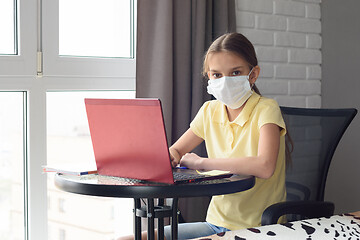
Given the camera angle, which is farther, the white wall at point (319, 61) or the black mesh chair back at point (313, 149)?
the white wall at point (319, 61)

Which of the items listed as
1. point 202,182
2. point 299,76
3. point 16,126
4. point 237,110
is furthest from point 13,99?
point 299,76

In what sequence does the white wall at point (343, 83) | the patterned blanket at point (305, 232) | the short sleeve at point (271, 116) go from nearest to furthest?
the patterned blanket at point (305, 232)
the short sleeve at point (271, 116)
the white wall at point (343, 83)

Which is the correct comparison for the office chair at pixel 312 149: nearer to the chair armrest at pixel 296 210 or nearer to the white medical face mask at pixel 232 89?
the chair armrest at pixel 296 210

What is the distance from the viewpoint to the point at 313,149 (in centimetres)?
193

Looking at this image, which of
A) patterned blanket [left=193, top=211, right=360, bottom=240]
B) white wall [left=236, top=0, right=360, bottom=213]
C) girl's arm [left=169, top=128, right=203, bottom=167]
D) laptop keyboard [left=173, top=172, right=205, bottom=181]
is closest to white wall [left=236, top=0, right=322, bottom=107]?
white wall [left=236, top=0, right=360, bottom=213]

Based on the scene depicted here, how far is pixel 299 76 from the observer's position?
9.61 feet

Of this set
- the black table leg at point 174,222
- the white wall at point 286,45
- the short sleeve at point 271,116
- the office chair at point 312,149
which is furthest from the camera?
the white wall at point 286,45

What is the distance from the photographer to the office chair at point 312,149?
6.21ft

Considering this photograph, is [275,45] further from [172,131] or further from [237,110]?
[237,110]

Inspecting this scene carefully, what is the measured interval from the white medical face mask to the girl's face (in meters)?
0.02

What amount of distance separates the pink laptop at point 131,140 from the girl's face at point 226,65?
47 cm

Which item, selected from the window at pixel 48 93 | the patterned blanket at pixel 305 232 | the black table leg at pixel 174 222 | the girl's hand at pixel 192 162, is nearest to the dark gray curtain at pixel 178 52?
the window at pixel 48 93

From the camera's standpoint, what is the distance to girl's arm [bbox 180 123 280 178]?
1.58m

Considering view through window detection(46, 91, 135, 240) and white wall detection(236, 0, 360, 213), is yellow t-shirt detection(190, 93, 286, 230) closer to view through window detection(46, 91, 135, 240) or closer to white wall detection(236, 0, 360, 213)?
view through window detection(46, 91, 135, 240)
